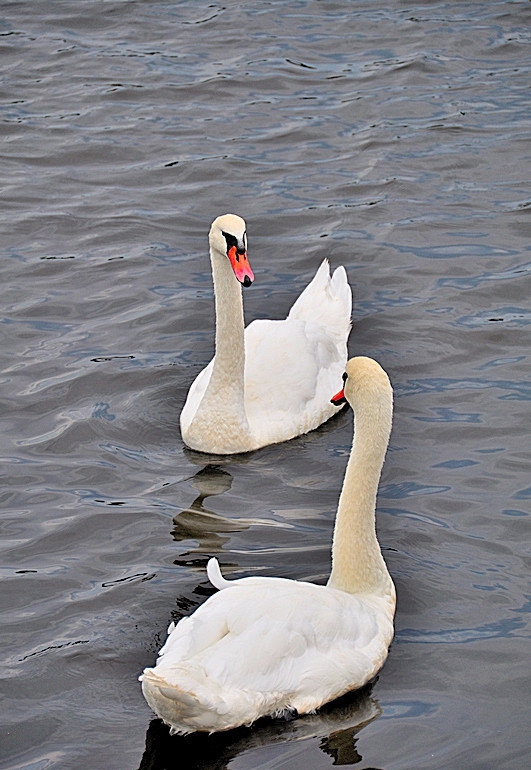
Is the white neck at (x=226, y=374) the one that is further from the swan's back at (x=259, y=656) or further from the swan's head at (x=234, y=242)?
the swan's back at (x=259, y=656)

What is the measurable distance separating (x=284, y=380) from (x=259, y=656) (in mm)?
3567

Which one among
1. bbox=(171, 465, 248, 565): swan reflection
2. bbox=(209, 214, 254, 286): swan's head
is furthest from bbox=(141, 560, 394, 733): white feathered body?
bbox=(209, 214, 254, 286): swan's head

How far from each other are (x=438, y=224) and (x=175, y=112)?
13.4ft

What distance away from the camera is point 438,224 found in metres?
11.5

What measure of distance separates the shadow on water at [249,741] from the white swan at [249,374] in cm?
289

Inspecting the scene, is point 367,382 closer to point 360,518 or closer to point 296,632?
point 360,518

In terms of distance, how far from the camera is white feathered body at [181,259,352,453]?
27.0 ft

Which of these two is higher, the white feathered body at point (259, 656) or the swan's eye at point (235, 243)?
the swan's eye at point (235, 243)

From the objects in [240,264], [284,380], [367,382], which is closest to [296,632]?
[367,382]

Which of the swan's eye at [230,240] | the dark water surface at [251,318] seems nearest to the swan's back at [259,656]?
the dark water surface at [251,318]

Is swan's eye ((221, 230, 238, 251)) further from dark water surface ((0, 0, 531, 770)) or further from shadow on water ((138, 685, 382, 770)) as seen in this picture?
shadow on water ((138, 685, 382, 770))

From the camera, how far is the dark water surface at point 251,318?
574 cm

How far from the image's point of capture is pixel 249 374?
8.66 m

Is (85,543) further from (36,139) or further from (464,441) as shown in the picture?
(36,139)
